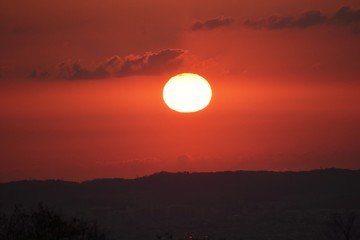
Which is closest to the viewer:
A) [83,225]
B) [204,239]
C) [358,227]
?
[83,225]

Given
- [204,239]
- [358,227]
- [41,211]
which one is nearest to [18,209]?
[41,211]

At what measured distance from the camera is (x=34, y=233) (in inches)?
2174

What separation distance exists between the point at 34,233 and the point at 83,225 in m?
5.13

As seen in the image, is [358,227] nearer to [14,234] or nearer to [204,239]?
[204,239]

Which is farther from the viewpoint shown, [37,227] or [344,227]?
[344,227]

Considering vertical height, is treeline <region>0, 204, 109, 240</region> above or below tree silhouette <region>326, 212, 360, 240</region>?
below

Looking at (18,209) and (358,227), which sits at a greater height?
(358,227)

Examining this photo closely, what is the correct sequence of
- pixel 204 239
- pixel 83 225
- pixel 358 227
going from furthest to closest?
1. pixel 358 227
2. pixel 204 239
3. pixel 83 225

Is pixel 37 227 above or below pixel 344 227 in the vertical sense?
below

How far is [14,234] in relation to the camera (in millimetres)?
55500

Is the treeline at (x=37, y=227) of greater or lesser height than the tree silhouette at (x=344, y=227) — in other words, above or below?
below

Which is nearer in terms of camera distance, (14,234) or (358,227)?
(14,234)

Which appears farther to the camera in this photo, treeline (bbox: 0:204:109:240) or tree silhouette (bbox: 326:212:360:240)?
tree silhouette (bbox: 326:212:360:240)

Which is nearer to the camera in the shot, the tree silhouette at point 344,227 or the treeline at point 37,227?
the treeline at point 37,227
